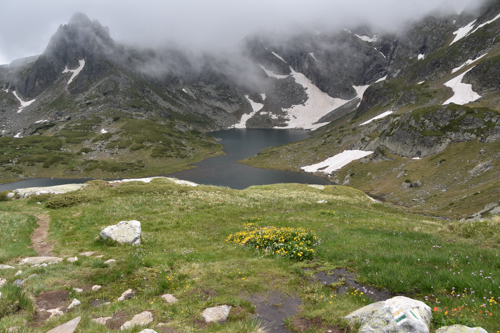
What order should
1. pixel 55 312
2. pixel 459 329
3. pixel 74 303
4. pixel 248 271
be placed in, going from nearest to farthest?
1. pixel 459 329
2. pixel 55 312
3. pixel 74 303
4. pixel 248 271

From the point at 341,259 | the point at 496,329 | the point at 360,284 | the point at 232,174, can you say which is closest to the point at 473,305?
the point at 496,329

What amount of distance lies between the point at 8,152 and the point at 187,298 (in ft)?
722

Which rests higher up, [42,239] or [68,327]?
[68,327]

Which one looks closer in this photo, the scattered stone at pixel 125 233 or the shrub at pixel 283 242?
the shrub at pixel 283 242

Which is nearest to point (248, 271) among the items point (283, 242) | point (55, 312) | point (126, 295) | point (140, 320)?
point (283, 242)

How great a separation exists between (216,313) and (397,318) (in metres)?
4.94

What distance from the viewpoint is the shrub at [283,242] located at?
42.1 feet

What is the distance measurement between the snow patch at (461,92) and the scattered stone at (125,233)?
153952 mm

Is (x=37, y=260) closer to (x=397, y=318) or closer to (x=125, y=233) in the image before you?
(x=125, y=233)

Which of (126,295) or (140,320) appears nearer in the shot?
(140,320)

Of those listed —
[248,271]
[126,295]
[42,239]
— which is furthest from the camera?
[42,239]

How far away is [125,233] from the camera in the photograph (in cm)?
1617

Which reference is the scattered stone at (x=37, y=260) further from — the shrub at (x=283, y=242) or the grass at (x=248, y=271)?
the shrub at (x=283, y=242)

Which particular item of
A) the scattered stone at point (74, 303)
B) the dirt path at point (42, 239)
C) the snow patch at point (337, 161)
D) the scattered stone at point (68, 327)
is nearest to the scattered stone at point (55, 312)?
the scattered stone at point (74, 303)
